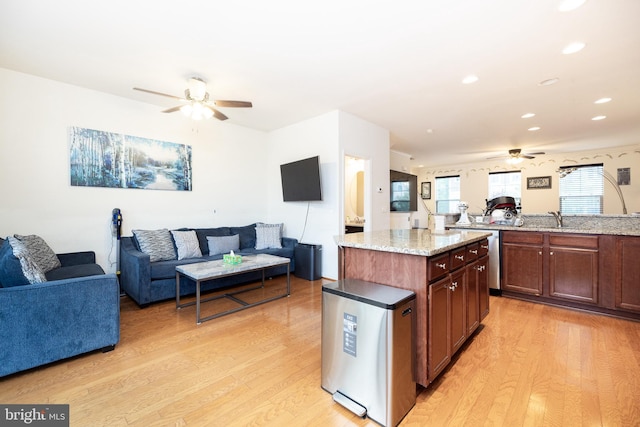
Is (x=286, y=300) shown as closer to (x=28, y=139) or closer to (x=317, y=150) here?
(x=317, y=150)

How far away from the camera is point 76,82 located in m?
3.44

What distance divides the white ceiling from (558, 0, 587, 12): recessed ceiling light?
0.05 m

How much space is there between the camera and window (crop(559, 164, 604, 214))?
280 inches

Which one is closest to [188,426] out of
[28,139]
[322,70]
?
[322,70]

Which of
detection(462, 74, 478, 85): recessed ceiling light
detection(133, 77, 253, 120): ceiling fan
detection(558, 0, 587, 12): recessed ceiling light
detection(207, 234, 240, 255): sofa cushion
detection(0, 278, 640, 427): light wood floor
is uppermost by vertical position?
detection(462, 74, 478, 85): recessed ceiling light

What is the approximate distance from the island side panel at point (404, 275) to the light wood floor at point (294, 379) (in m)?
0.28

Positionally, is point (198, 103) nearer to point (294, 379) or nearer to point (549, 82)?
point (294, 379)

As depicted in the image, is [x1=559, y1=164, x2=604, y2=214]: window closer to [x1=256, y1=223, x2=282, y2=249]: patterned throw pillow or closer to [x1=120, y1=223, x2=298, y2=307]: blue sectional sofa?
[x1=256, y1=223, x2=282, y2=249]: patterned throw pillow

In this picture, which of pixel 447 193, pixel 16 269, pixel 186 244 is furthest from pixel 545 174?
pixel 16 269

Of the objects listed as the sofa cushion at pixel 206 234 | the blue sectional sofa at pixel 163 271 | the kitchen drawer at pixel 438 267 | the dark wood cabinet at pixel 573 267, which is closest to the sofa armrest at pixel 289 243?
the blue sectional sofa at pixel 163 271

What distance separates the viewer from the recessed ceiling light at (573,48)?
258cm

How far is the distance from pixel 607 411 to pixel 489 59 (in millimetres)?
3001

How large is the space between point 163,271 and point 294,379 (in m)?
2.29

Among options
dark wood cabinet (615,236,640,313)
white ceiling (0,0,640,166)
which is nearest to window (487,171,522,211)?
white ceiling (0,0,640,166)
